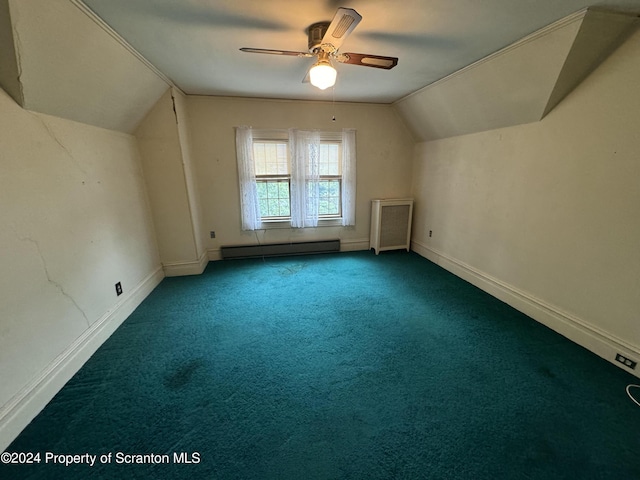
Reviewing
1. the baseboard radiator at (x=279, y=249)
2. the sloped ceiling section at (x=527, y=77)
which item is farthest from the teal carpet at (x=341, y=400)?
the sloped ceiling section at (x=527, y=77)

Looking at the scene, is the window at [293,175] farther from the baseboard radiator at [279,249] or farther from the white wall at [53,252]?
the white wall at [53,252]

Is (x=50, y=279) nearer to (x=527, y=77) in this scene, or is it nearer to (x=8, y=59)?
(x=8, y=59)

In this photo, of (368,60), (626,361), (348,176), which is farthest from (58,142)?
(626,361)

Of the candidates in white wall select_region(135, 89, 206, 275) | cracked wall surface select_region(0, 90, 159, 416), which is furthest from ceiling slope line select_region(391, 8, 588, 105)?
cracked wall surface select_region(0, 90, 159, 416)

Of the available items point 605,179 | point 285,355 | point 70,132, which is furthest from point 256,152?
point 605,179

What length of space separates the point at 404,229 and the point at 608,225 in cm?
250

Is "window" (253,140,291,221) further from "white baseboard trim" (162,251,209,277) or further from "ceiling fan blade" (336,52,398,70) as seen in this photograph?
"ceiling fan blade" (336,52,398,70)

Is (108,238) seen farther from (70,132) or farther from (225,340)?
(225,340)

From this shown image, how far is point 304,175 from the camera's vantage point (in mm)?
3861

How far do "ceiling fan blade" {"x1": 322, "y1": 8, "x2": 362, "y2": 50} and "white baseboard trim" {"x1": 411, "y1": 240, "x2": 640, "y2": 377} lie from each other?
2.69m

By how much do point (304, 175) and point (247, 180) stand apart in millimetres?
830

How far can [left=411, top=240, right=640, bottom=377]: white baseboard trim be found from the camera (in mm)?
1841

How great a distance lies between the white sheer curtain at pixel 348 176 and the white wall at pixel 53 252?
2773mm

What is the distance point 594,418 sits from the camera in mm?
1463
